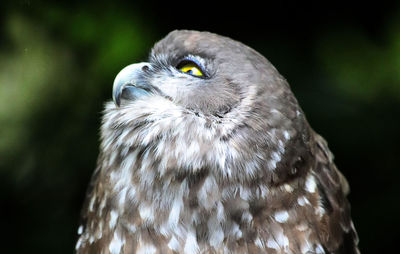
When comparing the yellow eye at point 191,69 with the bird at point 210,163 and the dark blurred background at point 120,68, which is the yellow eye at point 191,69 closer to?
the bird at point 210,163

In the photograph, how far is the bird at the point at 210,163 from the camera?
2.28 m

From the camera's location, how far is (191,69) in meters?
2.51

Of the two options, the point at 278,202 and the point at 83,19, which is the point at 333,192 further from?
the point at 83,19

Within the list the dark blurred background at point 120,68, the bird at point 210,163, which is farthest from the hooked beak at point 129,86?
the dark blurred background at point 120,68

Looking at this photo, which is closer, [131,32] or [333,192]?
[333,192]

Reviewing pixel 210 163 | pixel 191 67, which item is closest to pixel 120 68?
pixel 191 67

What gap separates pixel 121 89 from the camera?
7.86 feet

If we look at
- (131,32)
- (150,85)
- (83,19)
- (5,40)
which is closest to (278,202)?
(150,85)

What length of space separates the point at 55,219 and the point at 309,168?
1819 millimetres

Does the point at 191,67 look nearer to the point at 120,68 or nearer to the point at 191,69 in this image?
the point at 191,69

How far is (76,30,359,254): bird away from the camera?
2.28 m

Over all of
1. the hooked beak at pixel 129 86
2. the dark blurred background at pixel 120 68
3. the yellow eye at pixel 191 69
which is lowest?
the dark blurred background at pixel 120 68

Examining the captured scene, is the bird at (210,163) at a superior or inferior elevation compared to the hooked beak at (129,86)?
inferior

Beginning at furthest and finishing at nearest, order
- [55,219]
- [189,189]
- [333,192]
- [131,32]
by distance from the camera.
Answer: [55,219] < [131,32] < [333,192] < [189,189]
